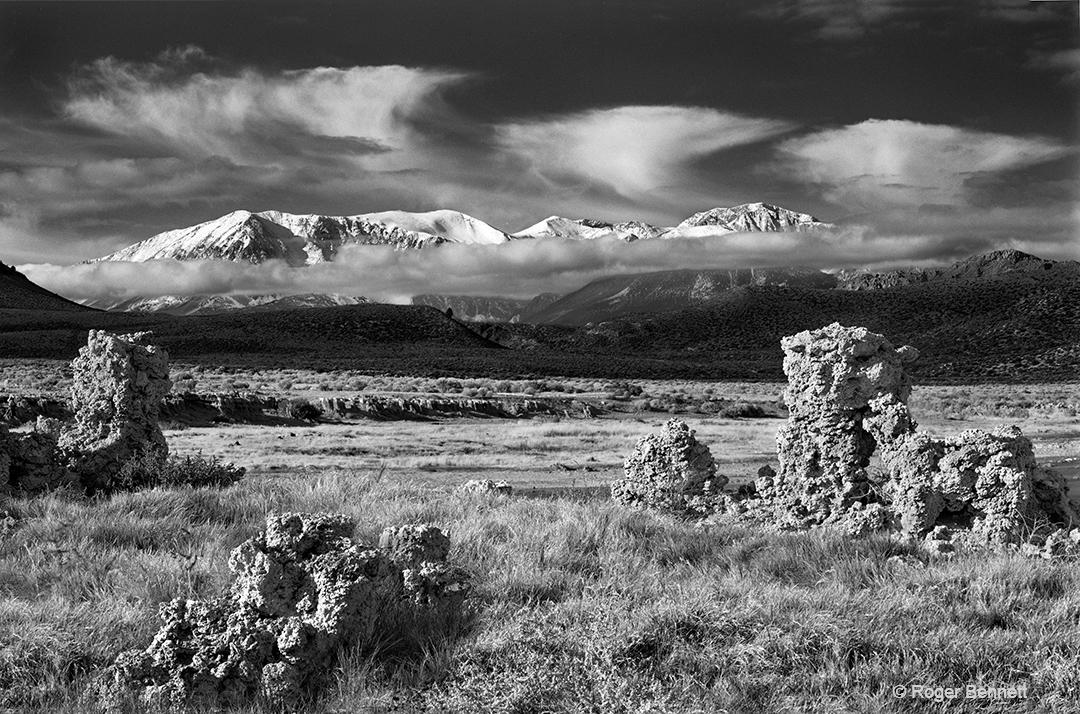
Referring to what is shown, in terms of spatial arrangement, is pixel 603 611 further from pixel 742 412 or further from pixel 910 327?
pixel 910 327

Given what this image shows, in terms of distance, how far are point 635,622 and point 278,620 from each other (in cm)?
189

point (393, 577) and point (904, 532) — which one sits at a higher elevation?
point (393, 577)

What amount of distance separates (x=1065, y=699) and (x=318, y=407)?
30734 mm

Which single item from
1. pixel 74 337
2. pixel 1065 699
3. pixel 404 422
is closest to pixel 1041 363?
pixel 404 422

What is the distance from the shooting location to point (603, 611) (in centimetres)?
471

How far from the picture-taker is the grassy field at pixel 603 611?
13.2ft

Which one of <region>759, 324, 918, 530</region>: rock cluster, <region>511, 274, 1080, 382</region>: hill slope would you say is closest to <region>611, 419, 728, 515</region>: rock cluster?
<region>759, 324, 918, 530</region>: rock cluster

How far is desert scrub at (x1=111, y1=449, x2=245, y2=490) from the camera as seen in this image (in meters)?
10.5

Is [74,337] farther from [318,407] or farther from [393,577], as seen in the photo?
[393,577]

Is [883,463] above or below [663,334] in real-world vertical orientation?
below

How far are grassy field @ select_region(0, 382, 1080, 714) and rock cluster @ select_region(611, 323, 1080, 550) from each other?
1.23 meters

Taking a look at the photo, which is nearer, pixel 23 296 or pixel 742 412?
Result: pixel 742 412

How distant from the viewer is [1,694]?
396 cm

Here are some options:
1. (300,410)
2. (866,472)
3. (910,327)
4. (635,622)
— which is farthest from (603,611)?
(910,327)
